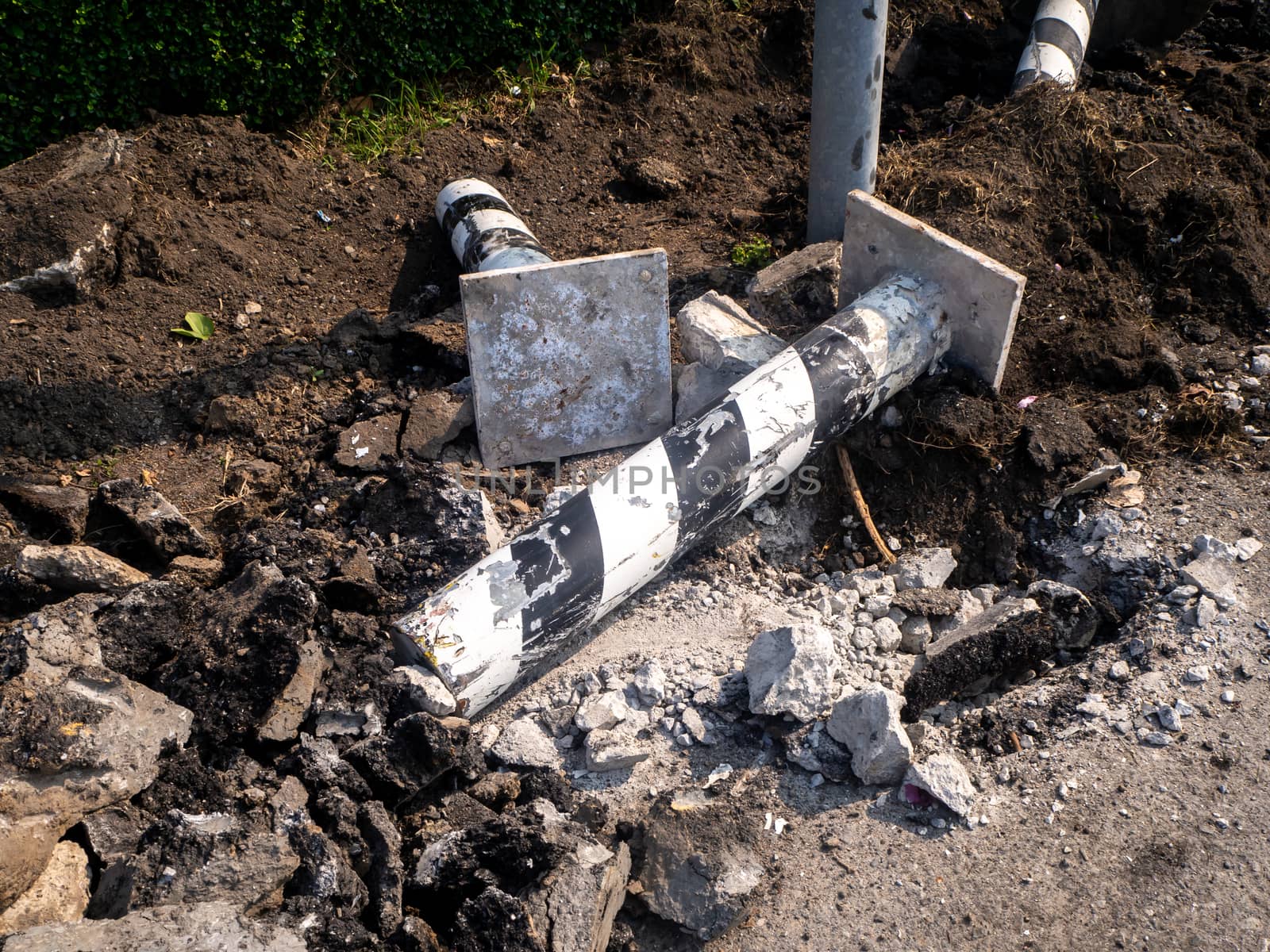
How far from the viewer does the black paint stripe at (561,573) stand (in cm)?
330

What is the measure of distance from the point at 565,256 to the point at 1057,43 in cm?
336

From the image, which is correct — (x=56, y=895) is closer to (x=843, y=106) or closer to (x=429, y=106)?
(x=843, y=106)

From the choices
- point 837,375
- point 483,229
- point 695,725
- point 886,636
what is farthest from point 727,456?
point 483,229

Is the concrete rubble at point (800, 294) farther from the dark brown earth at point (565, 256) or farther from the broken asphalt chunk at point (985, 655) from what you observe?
the broken asphalt chunk at point (985, 655)

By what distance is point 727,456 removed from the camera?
363 cm

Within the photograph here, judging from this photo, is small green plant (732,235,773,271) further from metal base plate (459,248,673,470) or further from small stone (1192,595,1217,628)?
small stone (1192,595,1217,628)

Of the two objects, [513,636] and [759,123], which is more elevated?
[759,123]

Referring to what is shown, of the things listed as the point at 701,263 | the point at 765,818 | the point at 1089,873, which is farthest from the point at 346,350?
the point at 1089,873

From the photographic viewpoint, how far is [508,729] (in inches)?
128

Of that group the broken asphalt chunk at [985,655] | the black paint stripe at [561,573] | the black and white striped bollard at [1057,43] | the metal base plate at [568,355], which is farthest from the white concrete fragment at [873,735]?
the black and white striped bollard at [1057,43]

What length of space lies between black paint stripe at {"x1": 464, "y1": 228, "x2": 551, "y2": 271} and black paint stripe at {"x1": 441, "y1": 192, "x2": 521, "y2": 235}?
245 mm

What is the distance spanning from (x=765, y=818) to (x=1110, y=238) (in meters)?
3.61

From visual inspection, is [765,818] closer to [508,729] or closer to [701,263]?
[508,729]

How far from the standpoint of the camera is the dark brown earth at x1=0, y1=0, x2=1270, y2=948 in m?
3.62
